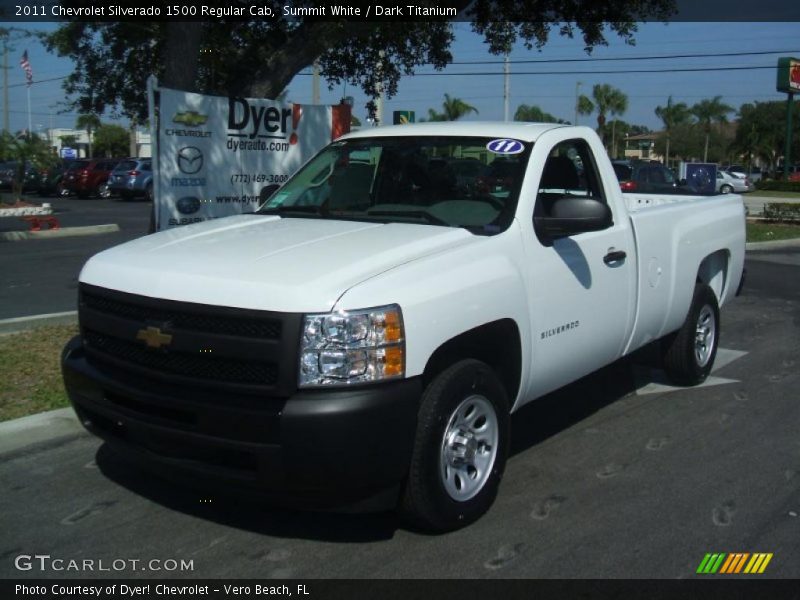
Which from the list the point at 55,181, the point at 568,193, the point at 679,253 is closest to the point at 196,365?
the point at 568,193

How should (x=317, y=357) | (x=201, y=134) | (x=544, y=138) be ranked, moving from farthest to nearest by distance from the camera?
1. (x=201, y=134)
2. (x=544, y=138)
3. (x=317, y=357)

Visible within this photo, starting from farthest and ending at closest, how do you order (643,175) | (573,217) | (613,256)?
(643,175) → (613,256) → (573,217)

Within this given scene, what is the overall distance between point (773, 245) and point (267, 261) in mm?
16841

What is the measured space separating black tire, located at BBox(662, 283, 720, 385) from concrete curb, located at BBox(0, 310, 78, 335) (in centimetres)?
555

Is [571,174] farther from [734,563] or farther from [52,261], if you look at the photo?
[52,261]

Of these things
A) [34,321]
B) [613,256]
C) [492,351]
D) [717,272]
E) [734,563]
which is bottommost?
[734,563]

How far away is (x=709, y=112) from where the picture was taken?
7569cm

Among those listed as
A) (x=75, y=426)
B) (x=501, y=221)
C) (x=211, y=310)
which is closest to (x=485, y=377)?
(x=501, y=221)

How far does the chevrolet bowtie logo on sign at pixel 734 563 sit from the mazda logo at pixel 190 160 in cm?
586

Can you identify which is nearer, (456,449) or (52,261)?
(456,449)

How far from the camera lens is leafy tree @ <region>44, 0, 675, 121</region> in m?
8.82

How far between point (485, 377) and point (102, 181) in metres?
35.0

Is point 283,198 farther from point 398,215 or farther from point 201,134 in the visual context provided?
point 201,134

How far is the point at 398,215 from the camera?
15.9 ft
